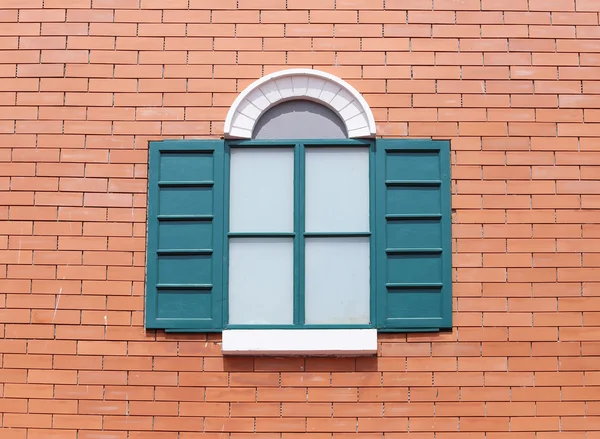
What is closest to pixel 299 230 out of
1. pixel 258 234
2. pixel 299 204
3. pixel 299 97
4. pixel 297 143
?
pixel 299 204

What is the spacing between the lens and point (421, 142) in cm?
625

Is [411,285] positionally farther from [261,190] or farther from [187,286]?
[187,286]

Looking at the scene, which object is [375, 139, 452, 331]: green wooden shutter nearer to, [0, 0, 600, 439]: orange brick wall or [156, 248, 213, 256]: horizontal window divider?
[0, 0, 600, 439]: orange brick wall

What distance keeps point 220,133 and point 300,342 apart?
1.74 metres

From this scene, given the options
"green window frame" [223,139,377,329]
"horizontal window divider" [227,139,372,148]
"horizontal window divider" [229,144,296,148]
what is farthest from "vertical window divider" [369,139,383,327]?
"horizontal window divider" [229,144,296,148]

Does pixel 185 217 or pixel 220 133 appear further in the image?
pixel 220 133

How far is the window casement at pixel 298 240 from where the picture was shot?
20.0 feet

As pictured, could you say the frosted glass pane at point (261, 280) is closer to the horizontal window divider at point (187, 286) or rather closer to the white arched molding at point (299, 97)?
the horizontal window divider at point (187, 286)

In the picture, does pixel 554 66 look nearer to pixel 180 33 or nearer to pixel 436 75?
pixel 436 75

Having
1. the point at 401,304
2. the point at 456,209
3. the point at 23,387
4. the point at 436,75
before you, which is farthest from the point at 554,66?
the point at 23,387

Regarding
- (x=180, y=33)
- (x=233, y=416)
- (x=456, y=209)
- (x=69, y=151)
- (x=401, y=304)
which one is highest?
(x=180, y=33)

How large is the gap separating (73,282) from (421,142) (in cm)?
291

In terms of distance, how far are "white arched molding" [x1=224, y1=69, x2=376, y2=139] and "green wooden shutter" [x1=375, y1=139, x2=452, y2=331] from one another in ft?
0.95

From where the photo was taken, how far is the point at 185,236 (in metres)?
6.18
